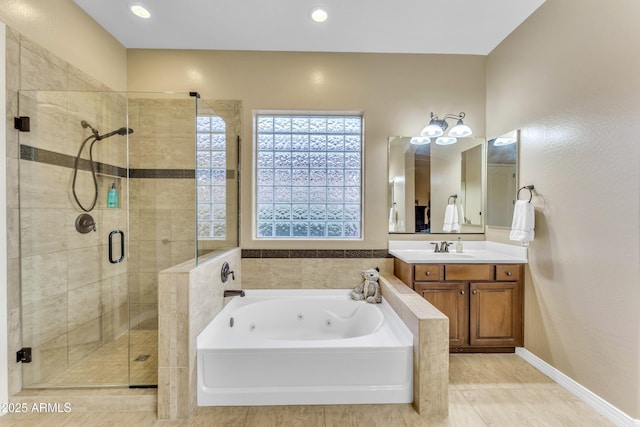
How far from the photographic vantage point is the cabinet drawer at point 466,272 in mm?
2328

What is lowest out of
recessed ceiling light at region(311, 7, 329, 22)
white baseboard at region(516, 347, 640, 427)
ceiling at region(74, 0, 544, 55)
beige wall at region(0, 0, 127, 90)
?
white baseboard at region(516, 347, 640, 427)

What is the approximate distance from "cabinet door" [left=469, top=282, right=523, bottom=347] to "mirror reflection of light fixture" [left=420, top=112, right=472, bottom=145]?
1466 millimetres

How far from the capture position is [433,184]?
2812 millimetres

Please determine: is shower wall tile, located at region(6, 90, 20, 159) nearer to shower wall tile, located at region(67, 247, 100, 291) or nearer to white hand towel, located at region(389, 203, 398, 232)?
shower wall tile, located at region(67, 247, 100, 291)

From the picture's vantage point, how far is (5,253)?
5.35ft

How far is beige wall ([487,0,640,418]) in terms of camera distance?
153 centimetres

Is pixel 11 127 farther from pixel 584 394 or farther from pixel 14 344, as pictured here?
pixel 584 394

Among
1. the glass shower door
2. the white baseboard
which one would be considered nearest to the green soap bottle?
the glass shower door

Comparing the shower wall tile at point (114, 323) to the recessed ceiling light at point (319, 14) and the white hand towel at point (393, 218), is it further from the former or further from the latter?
the recessed ceiling light at point (319, 14)

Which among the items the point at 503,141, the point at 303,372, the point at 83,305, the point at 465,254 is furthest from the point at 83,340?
the point at 503,141

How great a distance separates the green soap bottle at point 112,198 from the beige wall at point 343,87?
42.1 inches

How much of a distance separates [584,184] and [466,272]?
3.32 ft

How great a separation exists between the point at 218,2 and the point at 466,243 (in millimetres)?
3105

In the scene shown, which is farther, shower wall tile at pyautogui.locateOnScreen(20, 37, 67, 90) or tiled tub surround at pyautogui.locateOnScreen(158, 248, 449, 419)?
shower wall tile at pyautogui.locateOnScreen(20, 37, 67, 90)
